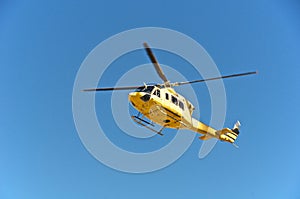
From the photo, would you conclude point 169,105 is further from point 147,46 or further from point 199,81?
point 147,46

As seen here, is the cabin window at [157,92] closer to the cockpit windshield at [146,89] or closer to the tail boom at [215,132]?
the cockpit windshield at [146,89]

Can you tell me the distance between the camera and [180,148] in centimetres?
2441

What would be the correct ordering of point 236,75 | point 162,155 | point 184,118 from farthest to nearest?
point 162,155
point 184,118
point 236,75

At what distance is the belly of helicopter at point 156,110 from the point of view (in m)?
20.9

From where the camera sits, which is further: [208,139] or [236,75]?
[208,139]

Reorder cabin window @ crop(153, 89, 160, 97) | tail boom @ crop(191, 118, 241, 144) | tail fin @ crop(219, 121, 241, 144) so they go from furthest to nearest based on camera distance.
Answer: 1. tail fin @ crop(219, 121, 241, 144)
2. tail boom @ crop(191, 118, 241, 144)
3. cabin window @ crop(153, 89, 160, 97)

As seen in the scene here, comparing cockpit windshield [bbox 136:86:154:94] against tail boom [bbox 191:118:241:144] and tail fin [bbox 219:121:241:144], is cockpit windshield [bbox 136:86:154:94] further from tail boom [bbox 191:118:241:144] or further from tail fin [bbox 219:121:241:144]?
tail fin [bbox 219:121:241:144]

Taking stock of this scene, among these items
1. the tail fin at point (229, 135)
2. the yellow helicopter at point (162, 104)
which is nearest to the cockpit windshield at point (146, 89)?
the yellow helicopter at point (162, 104)

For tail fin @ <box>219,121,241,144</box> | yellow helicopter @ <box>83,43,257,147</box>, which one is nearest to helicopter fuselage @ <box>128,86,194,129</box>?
yellow helicopter @ <box>83,43,257,147</box>

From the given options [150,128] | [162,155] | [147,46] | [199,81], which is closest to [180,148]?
[162,155]

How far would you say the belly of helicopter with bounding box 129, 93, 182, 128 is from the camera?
20938mm

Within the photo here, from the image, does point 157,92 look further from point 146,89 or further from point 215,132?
point 215,132

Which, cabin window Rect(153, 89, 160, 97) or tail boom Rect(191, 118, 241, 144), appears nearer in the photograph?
cabin window Rect(153, 89, 160, 97)

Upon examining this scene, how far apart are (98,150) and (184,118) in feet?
23.2
